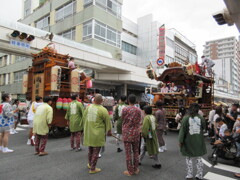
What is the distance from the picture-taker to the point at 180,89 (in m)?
9.31

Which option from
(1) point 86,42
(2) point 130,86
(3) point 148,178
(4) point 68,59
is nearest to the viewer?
(3) point 148,178

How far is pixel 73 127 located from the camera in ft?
18.2

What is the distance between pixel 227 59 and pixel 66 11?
3054 inches

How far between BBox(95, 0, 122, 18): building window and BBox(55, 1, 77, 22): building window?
3.36m

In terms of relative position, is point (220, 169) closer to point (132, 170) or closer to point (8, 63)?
point (132, 170)

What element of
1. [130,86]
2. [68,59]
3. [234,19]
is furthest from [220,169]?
[130,86]

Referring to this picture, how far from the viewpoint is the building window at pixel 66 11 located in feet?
68.9

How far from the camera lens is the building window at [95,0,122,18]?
64.2ft

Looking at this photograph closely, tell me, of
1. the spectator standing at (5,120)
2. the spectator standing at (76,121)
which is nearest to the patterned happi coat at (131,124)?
the spectator standing at (76,121)

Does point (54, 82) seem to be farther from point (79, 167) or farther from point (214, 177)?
point (214, 177)

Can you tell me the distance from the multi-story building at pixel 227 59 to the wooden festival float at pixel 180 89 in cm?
7565

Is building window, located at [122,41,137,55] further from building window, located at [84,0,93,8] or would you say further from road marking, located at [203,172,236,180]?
road marking, located at [203,172,236,180]

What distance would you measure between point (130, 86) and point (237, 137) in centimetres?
1835

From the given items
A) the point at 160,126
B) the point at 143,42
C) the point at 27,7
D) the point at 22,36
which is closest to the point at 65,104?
the point at 160,126
